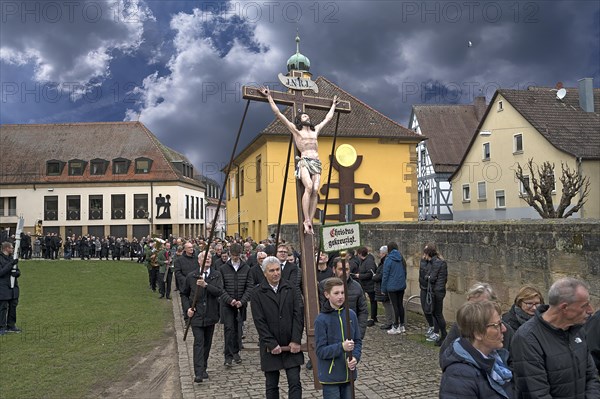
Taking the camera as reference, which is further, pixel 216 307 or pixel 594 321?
pixel 216 307

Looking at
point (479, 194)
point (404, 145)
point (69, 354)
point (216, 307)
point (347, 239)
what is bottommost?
point (69, 354)

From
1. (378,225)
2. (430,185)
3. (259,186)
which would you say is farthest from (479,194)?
(378,225)

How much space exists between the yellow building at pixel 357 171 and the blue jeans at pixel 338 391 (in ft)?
64.9

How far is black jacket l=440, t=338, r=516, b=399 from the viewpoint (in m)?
2.88

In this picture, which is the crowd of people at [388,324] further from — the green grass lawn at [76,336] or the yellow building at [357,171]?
the yellow building at [357,171]

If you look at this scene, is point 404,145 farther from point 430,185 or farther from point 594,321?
point 594,321

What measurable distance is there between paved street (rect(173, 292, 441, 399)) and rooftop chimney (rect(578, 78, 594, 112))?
92.0ft

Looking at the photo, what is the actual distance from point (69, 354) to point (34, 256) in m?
35.2

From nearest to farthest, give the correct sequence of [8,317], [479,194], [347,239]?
[347,239], [8,317], [479,194]

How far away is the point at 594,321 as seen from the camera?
161 inches

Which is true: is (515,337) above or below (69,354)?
above

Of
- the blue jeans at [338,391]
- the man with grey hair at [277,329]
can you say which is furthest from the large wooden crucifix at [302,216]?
the blue jeans at [338,391]

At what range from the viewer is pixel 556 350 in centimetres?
331

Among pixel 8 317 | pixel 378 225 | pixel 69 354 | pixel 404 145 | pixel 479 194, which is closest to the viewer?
pixel 69 354
